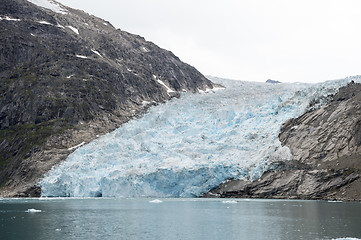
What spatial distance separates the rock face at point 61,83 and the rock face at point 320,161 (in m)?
33.9

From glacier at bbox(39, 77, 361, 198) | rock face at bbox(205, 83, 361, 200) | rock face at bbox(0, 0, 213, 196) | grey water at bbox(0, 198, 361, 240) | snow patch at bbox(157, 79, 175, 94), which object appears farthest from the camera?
snow patch at bbox(157, 79, 175, 94)

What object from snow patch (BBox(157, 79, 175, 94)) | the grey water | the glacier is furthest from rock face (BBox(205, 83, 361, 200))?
snow patch (BBox(157, 79, 175, 94))

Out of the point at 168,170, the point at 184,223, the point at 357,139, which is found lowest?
the point at 184,223

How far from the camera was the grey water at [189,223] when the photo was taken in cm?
2694

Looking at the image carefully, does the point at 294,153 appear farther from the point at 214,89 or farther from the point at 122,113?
the point at 214,89

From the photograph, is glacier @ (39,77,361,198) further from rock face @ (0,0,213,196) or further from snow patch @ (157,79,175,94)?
snow patch @ (157,79,175,94)

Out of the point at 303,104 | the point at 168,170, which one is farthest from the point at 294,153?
the point at 168,170

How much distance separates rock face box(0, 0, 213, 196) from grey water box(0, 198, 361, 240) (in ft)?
102

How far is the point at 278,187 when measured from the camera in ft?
175

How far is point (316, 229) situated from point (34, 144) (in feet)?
193

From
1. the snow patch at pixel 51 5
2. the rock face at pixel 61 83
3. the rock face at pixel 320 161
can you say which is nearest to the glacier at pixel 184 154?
the rock face at pixel 320 161

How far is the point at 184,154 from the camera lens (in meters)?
62.2

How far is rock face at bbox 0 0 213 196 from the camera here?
74.3 meters

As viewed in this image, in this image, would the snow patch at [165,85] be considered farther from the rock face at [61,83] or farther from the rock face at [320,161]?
the rock face at [320,161]
